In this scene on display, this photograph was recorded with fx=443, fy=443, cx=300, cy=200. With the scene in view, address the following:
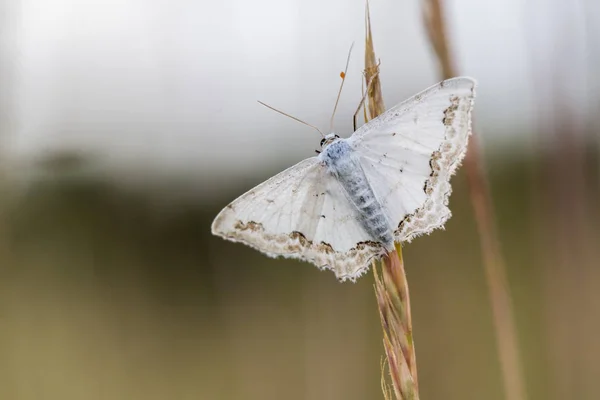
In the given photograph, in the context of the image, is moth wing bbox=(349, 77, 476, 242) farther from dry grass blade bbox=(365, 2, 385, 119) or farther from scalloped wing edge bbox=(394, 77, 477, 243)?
dry grass blade bbox=(365, 2, 385, 119)

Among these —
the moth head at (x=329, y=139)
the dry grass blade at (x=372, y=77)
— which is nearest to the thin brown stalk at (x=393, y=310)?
the dry grass blade at (x=372, y=77)

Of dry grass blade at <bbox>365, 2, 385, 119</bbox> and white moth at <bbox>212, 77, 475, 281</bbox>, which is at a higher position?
dry grass blade at <bbox>365, 2, 385, 119</bbox>

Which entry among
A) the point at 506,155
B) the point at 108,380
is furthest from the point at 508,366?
the point at 506,155

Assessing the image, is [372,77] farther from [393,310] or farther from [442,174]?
[393,310]

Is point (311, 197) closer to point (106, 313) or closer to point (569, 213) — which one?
point (569, 213)

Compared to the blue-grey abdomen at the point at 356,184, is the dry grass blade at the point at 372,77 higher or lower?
higher

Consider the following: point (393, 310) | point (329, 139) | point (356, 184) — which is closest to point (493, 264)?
point (393, 310)

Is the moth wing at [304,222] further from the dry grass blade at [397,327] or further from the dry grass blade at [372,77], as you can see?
the dry grass blade at [372,77]

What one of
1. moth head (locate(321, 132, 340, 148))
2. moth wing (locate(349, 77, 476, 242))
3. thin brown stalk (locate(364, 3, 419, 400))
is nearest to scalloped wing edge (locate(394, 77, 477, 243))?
moth wing (locate(349, 77, 476, 242))
